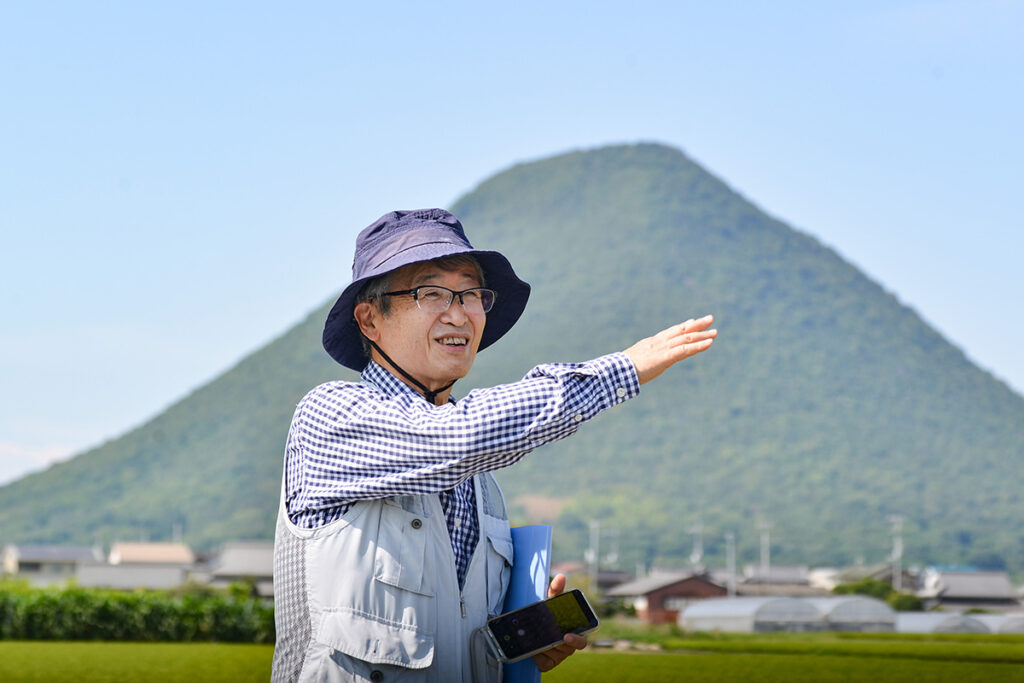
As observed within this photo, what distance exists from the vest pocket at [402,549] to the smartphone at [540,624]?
0.21 metres

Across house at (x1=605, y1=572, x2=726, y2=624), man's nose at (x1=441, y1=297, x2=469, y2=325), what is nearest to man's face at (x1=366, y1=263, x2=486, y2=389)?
man's nose at (x1=441, y1=297, x2=469, y2=325)

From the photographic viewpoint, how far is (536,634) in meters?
2.72

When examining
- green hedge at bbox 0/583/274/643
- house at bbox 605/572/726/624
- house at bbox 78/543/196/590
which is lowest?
house at bbox 605/572/726/624

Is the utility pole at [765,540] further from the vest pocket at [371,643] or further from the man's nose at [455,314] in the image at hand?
the vest pocket at [371,643]

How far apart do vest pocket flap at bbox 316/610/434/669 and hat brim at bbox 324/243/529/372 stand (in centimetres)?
70

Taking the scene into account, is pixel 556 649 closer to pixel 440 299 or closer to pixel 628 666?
pixel 440 299

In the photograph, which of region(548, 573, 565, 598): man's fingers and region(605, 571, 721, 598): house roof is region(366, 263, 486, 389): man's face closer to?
region(548, 573, 565, 598): man's fingers

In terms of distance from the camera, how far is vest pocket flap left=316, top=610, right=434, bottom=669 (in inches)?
99.0

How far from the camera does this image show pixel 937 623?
5741 cm

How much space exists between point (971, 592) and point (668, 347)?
88.7 metres

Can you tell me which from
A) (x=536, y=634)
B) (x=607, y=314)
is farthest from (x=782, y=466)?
(x=536, y=634)

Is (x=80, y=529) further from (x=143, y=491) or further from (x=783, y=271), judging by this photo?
(x=783, y=271)

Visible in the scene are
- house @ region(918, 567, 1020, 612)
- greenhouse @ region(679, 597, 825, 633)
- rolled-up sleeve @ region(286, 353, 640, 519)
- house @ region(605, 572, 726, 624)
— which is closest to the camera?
rolled-up sleeve @ region(286, 353, 640, 519)

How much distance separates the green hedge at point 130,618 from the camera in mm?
30891
